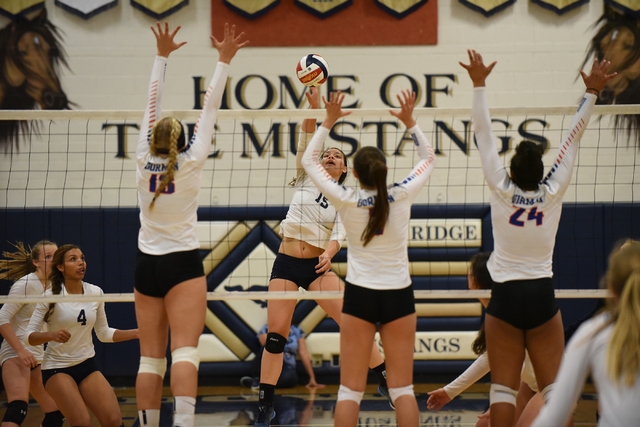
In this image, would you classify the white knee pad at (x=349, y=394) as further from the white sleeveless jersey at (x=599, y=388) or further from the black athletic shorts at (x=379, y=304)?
the white sleeveless jersey at (x=599, y=388)

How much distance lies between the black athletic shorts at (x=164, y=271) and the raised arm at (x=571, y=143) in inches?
71.4

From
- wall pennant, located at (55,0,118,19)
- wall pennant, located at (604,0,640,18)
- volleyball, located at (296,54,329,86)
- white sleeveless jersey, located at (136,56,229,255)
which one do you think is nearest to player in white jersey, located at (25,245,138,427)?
white sleeveless jersey, located at (136,56,229,255)

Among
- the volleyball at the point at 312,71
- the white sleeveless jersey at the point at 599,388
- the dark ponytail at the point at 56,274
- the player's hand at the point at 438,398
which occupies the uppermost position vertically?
the volleyball at the point at 312,71

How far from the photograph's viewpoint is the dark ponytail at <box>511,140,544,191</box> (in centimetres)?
296

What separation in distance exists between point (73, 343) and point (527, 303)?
9.63ft

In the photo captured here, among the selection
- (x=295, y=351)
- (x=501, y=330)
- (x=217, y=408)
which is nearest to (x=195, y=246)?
(x=501, y=330)

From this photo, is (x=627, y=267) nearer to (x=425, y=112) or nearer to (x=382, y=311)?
(x=382, y=311)

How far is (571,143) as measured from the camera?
3.09 meters

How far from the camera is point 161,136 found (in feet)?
9.86

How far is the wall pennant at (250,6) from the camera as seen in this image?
696cm

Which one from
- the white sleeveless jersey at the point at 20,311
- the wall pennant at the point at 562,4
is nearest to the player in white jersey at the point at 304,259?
the white sleeveless jersey at the point at 20,311

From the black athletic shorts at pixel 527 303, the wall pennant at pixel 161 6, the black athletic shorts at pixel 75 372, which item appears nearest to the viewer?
the black athletic shorts at pixel 527 303

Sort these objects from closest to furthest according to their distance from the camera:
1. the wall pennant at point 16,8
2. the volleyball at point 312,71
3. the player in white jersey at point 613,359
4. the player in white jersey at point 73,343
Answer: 1. the player in white jersey at point 613,359
2. the player in white jersey at point 73,343
3. the volleyball at point 312,71
4. the wall pennant at point 16,8

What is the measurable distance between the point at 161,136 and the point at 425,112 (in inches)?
69.4
